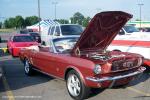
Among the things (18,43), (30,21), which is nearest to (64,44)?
(18,43)

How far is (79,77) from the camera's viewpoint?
705cm

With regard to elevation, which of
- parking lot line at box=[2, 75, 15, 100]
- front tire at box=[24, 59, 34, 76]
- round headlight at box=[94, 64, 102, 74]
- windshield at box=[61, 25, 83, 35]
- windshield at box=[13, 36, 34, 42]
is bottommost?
parking lot line at box=[2, 75, 15, 100]

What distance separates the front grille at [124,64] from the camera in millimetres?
7020

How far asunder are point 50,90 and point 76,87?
1240 mm

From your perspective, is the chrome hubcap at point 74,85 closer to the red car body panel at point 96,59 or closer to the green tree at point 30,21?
the red car body panel at point 96,59

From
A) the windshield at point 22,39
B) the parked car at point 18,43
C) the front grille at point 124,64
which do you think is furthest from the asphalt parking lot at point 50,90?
the windshield at point 22,39

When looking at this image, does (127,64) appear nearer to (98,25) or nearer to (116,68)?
(116,68)

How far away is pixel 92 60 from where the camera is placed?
23.1 feet

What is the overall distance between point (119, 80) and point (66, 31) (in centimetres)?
992

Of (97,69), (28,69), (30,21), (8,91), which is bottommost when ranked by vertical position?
(8,91)

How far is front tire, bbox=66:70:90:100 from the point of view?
7000 millimetres

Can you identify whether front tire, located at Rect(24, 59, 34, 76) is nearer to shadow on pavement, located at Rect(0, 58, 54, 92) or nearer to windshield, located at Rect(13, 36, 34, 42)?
shadow on pavement, located at Rect(0, 58, 54, 92)

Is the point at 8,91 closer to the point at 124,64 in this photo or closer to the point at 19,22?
the point at 124,64

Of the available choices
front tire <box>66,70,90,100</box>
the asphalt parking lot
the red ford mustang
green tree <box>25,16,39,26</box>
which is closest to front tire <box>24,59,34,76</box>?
the asphalt parking lot
